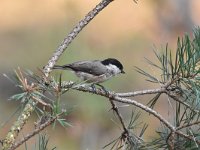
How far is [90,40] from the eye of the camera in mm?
4262

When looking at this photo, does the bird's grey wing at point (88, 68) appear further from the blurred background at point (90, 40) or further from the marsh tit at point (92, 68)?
the blurred background at point (90, 40)

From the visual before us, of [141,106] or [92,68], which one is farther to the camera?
[92,68]

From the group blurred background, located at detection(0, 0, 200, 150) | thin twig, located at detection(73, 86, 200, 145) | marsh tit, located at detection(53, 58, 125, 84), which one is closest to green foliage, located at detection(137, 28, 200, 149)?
thin twig, located at detection(73, 86, 200, 145)

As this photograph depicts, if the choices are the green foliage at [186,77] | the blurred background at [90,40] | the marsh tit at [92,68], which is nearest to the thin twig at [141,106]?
the green foliage at [186,77]

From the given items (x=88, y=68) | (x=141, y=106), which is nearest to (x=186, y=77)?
(x=141, y=106)

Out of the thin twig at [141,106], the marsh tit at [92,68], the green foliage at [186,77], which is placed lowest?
the thin twig at [141,106]

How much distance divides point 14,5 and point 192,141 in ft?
13.2

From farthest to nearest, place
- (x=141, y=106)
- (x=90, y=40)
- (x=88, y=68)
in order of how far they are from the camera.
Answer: (x=90, y=40), (x=88, y=68), (x=141, y=106)

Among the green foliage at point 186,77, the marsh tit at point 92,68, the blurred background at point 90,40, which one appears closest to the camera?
the green foliage at point 186,77

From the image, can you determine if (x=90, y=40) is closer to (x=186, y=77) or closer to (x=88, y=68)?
(x=88, y=68)

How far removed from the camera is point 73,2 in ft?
13.9

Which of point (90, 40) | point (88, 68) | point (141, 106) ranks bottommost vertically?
point (141, 106)

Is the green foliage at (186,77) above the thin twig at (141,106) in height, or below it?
above

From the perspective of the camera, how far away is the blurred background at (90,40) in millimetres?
3486
